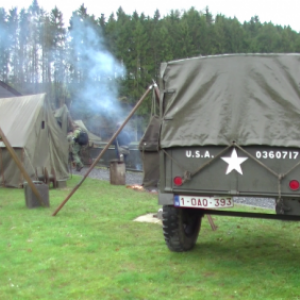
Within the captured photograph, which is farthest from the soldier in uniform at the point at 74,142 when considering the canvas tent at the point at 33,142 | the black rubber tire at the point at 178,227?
the black rubber tire at the point at 178,227

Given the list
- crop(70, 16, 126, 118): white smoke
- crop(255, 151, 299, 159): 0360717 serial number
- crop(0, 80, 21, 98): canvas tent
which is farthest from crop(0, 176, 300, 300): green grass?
crop(70, 16, 126, 118): white smoke

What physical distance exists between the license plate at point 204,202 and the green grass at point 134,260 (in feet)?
2.40

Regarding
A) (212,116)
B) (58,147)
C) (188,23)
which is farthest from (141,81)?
(212,116)

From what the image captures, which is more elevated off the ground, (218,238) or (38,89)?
(38,89)

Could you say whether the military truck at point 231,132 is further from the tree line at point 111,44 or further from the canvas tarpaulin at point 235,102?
the tree line at point 111,44

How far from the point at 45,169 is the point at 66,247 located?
301 inches

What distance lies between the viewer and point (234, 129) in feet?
16.4

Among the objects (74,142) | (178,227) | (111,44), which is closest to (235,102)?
(178,227)

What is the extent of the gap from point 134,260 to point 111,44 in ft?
87.8

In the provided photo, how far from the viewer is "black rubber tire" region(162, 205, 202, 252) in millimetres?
5750

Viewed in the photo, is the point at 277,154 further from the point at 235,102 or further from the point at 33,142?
the point at 33,142

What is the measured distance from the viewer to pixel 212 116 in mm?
5188

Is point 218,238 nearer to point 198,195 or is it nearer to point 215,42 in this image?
point 198,195

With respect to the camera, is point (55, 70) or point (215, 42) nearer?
point (55, 70)
